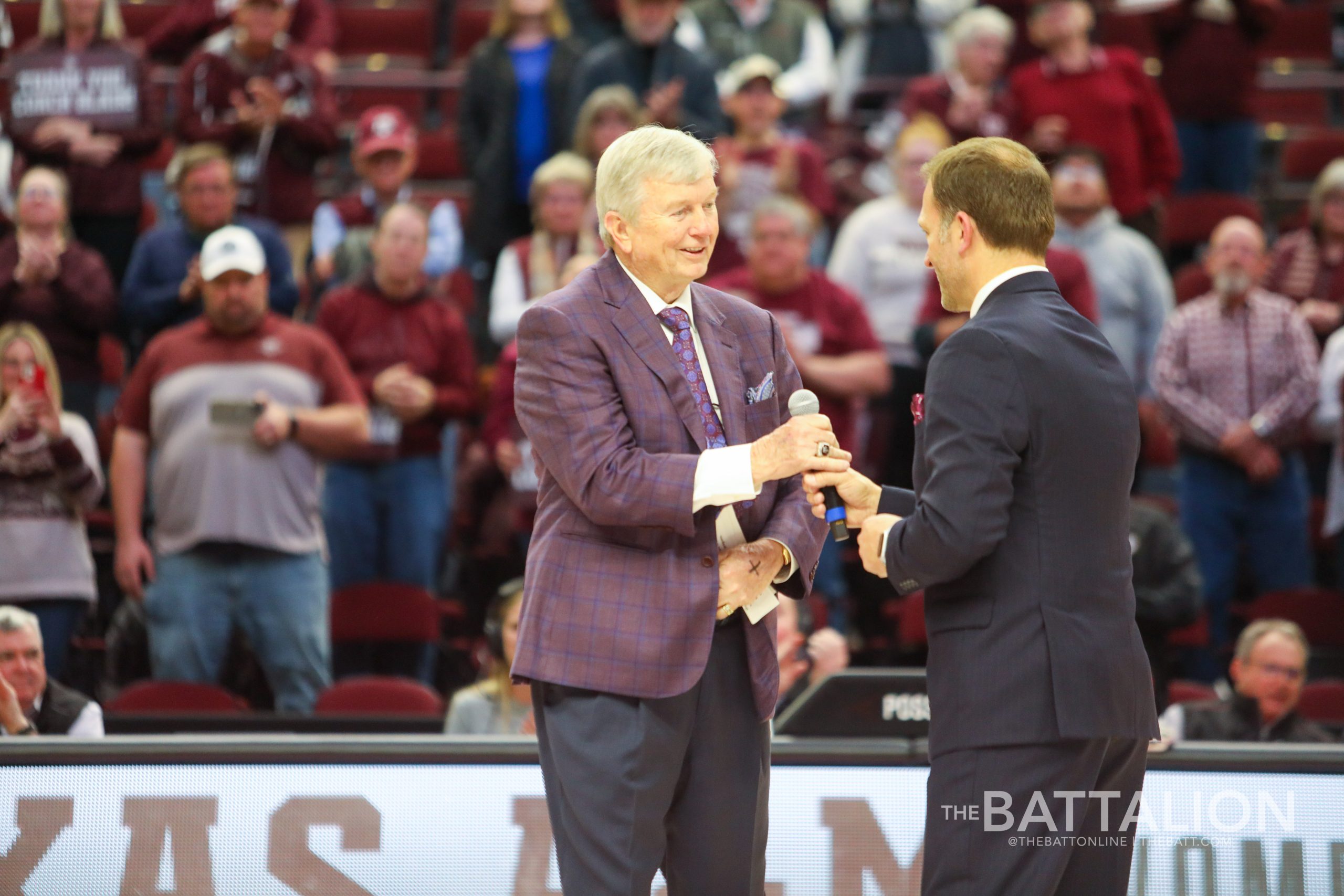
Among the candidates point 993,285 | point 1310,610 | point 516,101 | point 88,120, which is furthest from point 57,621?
point 1310,610

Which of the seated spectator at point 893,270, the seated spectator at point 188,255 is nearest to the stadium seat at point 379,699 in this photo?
the seated spectator at point 188,255

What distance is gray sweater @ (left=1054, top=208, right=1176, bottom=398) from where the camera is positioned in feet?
26.9

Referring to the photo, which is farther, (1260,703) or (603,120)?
(603,120)

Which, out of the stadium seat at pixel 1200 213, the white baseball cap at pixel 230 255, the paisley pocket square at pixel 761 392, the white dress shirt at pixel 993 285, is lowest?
the paisley pocket square at pixel 761 392

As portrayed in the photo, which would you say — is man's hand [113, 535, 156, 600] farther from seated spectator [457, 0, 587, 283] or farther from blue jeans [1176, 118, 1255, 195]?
blue jeans [1176, 118, 1255, 195]

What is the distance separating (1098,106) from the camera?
29.9 feet

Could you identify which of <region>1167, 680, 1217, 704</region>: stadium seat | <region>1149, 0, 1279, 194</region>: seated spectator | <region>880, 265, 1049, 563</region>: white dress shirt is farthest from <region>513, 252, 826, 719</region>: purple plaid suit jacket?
<region>1149, 0, 1279, 194</region>: seated spectator

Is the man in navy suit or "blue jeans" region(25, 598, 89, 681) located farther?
"blue jeans" region(25, 598, 89, 681)

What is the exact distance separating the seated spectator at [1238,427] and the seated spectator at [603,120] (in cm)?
263

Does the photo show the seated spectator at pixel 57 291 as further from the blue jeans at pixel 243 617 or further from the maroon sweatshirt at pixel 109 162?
the blue jeans at pixel 243 617

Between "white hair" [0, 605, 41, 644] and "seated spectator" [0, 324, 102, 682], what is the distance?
964 mm

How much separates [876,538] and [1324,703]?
13.3 ft

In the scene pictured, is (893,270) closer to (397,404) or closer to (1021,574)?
(397,404)

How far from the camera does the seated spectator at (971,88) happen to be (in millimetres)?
9102
